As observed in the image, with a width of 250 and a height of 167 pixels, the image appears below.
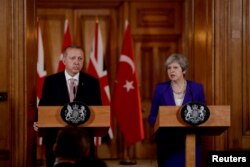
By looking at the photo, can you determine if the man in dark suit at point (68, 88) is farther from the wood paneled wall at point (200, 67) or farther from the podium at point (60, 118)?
the wood paneled wall at point (200, 67)

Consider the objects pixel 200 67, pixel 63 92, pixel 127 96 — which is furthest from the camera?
pixel 127 96

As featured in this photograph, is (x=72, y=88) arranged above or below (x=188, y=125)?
above

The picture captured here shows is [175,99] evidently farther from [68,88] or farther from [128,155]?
[128,155]

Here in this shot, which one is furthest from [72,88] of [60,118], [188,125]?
[188,125]

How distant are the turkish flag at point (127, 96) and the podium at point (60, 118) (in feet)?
9.33

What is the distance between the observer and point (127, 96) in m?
7.14

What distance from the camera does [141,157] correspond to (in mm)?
7410

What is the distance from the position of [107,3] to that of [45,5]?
2.57 ft

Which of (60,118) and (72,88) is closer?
(60,118)

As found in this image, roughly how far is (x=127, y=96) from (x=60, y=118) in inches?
119

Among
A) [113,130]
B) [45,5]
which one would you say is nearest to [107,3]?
[45,5]

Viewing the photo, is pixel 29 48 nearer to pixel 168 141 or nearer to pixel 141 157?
pixel 168 141

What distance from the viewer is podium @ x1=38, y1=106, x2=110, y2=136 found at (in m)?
4.17

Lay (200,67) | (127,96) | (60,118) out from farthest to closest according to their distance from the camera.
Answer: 1. (127,96)
2. (200,67)
3. (60,118)
